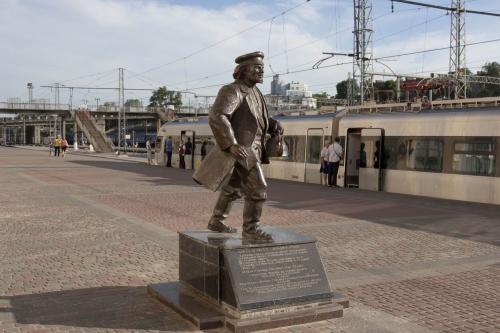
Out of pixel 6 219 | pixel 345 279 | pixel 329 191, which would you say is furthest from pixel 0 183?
pixel 345 279

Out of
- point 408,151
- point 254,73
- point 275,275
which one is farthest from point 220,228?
point 408,151

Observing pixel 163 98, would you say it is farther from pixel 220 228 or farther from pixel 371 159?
pixel 220 228

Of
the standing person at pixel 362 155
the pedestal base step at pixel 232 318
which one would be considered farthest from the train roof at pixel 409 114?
the pedestal base step at pixel 232 318

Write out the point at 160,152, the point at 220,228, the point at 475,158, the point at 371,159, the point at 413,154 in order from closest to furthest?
1. the point at 220,228
2. the point at 475,158
3. the point at 413,154
4. the point at 371,159
5. the point at 160,152

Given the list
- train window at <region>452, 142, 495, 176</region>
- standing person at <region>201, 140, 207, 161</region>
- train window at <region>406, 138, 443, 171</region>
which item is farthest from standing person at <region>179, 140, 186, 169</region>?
train window at <region>452, 142, 495, 176</region>

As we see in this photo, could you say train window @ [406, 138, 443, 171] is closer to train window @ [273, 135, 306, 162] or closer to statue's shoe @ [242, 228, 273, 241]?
train window @ [273, 135, 306, 162]

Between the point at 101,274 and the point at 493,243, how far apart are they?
689 cm

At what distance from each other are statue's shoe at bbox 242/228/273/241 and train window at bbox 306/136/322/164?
1672 centimetres

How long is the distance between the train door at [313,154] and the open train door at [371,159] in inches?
94.9

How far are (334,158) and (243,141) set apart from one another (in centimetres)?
1485

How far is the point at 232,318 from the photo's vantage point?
5301mm

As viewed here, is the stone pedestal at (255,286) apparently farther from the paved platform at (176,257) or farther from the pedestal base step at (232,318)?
the paved platform at (176,257)

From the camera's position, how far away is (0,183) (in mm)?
20891

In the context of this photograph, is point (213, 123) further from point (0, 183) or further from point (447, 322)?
point (0, 183)
